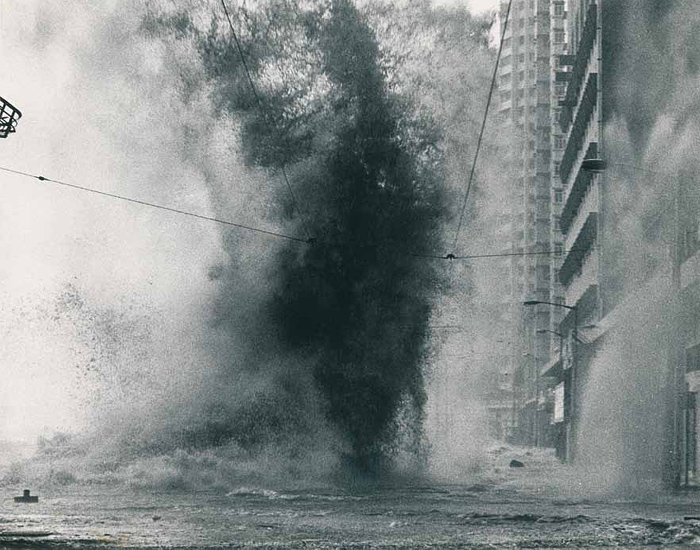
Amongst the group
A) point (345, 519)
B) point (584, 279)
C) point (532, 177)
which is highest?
point (532, 177)

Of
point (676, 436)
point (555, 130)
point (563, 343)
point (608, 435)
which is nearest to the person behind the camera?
point (676, 436)

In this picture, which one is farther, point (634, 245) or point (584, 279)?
point (584, 279)

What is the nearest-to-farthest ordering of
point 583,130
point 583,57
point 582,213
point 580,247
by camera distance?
point 583,57 → point 582,213 → point 583,130 → point 580,247

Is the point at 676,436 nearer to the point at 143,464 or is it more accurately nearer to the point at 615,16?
the point at 143,464

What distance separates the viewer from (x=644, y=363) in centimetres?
4753

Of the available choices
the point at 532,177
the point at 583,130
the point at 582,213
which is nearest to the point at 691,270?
the point at 582,213

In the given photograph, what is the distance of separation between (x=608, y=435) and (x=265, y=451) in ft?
69.1

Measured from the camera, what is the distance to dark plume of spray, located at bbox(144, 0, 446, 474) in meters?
43.2

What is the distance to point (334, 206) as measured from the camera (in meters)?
43.7

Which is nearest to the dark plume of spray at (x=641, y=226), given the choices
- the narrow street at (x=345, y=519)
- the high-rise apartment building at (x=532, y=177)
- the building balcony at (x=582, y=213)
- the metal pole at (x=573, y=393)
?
the metal pole at (x=573, y=393)

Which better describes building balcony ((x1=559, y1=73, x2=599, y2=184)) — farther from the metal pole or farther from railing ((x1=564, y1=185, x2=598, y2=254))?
the metal pole

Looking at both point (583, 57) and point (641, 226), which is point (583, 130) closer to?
point (583, 57)

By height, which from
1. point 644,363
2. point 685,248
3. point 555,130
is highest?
point 555,130

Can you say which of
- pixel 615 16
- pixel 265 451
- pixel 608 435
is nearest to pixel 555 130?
pixel 615 16
